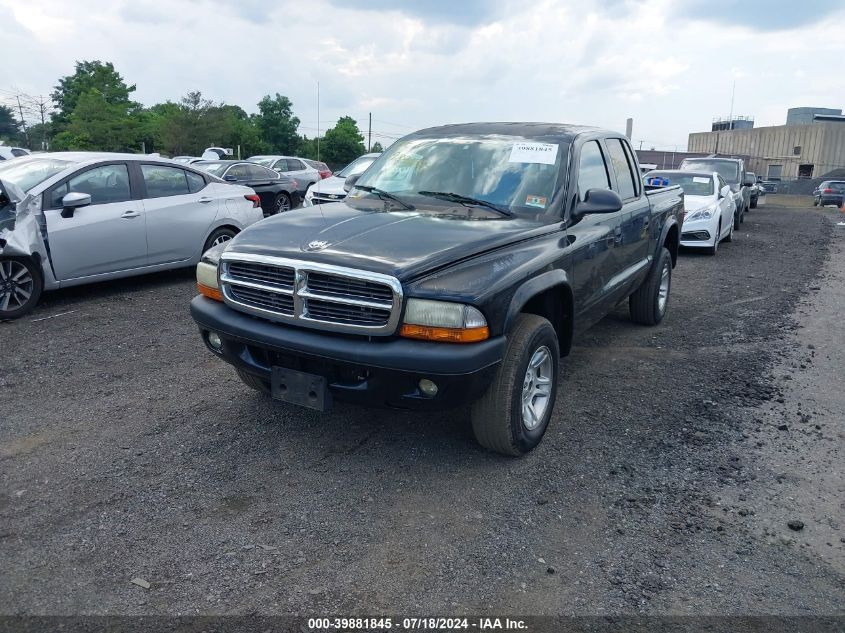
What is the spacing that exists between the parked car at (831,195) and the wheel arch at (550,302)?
3109 centimetres

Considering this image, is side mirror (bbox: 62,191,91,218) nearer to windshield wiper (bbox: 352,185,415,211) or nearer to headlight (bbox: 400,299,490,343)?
windshield wiper (bbox: 352,185,415,211)

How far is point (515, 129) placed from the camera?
4961mm

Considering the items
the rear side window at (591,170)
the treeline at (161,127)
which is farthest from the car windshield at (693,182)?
the treeline at (161,127)

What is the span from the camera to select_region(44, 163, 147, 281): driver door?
6922 millimetres

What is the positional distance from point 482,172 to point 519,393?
1652 mm

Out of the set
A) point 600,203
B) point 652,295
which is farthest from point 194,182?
A: point 600,203

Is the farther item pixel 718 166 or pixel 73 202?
pixel 718 166

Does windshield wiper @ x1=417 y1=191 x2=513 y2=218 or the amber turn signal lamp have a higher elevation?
windshield wiper @ x1=417 y1=191 x2=513 y2=218

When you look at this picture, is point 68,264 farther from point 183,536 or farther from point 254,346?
point 183,536

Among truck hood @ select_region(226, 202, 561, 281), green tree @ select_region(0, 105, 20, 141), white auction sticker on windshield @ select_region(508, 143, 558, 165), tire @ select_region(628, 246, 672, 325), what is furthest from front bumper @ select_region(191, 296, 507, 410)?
green tree @ select_region(0, 105, 20, 141)

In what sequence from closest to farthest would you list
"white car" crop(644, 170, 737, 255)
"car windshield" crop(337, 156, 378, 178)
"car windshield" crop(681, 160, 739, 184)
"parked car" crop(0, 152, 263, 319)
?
"parked car" crop(0, 152, 263, 319), "white car" crop(644, 170, 737, 255), "car windshield" crop(337, 156, 378, 178), "car windshield" crop(681, 160, 739, 184)

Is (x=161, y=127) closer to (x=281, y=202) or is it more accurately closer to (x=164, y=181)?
(x=281, y=202)

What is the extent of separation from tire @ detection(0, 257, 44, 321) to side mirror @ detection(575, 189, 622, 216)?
17.8 ft

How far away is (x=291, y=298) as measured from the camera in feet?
11.6
